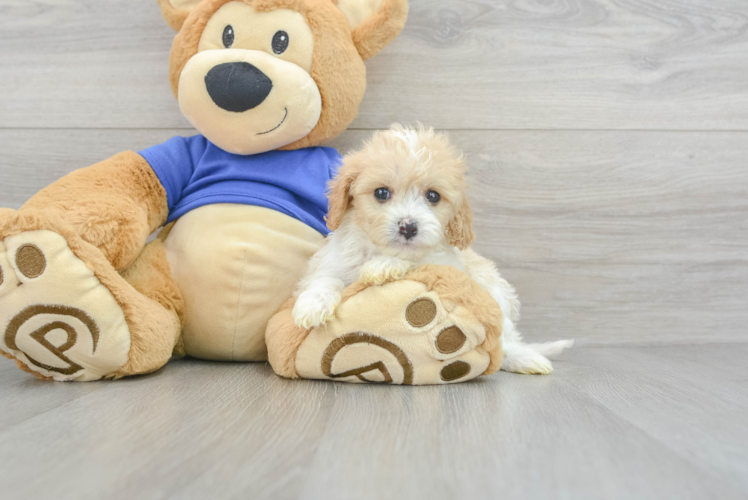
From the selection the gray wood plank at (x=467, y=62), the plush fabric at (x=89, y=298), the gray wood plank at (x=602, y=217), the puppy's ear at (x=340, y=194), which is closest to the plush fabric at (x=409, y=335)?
the puppy's ear at (x=340, y=194)

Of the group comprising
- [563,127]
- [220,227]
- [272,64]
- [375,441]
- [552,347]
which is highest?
[272,64]

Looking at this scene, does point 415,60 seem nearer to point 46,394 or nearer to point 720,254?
point 720,254

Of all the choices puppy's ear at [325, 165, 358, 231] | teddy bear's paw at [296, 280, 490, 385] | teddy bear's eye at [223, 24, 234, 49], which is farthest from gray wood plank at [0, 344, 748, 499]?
teddy bear's eye at [223, 24, 234, 49]

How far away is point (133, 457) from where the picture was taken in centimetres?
64

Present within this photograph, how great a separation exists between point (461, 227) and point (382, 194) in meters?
0.17

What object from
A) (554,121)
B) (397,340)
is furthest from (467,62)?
(397,340)

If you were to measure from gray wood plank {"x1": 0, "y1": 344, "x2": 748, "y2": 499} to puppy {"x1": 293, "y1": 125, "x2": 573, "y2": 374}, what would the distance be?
21 centimetres

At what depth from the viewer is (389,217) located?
0.97m

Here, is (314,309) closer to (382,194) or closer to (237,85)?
(382,194)

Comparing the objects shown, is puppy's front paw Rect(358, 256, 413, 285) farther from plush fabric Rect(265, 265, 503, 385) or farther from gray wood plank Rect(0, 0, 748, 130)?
gray wood plank Rect(0, 0, 748, 130)

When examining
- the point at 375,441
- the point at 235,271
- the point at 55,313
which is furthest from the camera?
the point at 235,271

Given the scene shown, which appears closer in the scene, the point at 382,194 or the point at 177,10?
the point at 382,194

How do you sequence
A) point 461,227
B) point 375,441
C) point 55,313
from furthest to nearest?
point 461,227, point 55,313, point 375,441

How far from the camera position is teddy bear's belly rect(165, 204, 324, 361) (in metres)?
1.14
